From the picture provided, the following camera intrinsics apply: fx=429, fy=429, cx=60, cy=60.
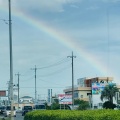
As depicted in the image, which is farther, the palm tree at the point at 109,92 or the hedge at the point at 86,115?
the palm tree at the point at 109,92

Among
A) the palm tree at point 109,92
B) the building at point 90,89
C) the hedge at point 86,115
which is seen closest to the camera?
the hedge at point 86,115

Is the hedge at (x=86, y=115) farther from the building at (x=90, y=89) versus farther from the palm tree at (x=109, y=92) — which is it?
the building at (x=90, y=89)

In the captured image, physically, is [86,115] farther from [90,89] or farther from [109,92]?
[90,89]

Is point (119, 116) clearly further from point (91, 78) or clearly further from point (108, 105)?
point (91, 78)

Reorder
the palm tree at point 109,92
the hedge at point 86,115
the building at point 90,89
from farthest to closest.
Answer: the building at point 90,89 → the palm tree at point 109,92 → the hedge at point 86,115

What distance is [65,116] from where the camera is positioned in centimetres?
2264

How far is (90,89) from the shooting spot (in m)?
165

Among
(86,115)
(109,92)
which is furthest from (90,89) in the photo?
→ (86,115)

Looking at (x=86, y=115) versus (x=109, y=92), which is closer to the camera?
(x=86, y=115)

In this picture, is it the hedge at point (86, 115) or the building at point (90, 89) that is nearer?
the hedge at point (86, 115)

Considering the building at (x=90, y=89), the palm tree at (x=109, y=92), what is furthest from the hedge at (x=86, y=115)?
the building at (x=90, y=89)

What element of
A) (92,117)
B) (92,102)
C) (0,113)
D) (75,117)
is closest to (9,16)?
(75,117)

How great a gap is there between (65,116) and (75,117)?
1.83m

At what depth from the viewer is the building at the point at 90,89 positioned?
124 metres
